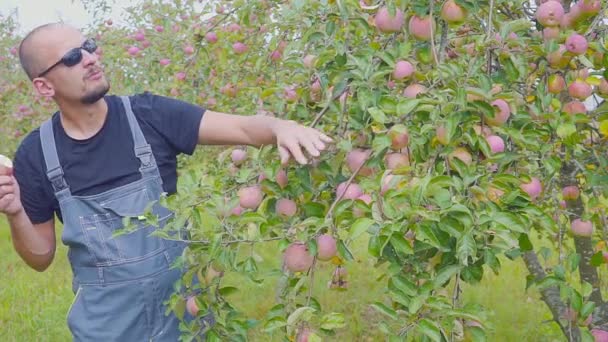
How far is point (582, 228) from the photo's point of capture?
5.92ft

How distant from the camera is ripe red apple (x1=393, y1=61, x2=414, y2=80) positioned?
4.35 ft

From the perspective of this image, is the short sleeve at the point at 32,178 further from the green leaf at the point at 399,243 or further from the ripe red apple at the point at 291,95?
the green leaf at the point at 399,243

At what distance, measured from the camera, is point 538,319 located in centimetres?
339

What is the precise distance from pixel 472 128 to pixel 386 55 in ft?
0.75

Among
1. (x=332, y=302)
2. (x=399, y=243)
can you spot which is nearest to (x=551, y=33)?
(x=399, y=243)

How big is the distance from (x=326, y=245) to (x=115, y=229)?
2.48 ft

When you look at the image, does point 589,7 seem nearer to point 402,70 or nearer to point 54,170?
point 402,70

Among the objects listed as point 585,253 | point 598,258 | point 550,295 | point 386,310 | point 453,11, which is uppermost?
point 453,11

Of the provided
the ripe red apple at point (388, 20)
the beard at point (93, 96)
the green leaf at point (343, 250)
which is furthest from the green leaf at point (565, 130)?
the beard at point (93, 96)

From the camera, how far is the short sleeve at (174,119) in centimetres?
186

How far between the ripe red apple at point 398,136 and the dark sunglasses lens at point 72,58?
98 cm

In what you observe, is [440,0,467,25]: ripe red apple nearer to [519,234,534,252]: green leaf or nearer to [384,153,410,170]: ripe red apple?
[384,153,410,170]: ripe red apple

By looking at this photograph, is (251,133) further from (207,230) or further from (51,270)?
(51,270)

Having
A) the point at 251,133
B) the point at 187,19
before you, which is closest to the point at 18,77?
the point at 187,19
